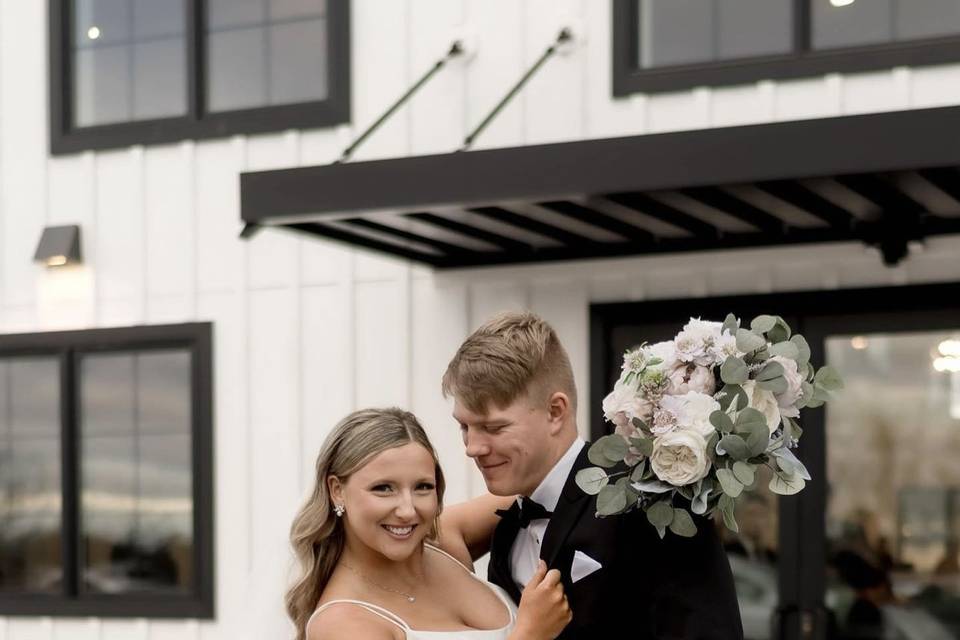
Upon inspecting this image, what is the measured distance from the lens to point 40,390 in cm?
866

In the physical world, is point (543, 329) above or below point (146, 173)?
below

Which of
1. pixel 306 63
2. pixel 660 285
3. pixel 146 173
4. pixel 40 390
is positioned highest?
pixel 306 63

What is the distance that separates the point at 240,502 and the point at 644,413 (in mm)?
5030

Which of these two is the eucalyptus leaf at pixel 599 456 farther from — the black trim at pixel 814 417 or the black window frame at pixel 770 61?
the black window frame at pixel 770 61

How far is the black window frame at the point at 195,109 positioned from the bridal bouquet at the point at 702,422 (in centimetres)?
471

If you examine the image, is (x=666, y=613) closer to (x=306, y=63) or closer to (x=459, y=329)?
(x=459, y=329)

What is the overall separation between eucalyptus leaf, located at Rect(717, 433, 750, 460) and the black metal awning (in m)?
2.54

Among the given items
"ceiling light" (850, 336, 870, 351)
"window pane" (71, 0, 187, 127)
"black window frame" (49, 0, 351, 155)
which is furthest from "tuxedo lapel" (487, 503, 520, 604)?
"window pane" (71, 0, 187, 127)

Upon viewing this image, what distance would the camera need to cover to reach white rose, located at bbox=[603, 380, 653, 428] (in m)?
3.38

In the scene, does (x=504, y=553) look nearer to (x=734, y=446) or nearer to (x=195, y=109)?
(x=734, y=446)

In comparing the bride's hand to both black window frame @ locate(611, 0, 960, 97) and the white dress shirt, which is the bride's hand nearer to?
the white dress shirt

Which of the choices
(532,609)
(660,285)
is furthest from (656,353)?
(660,285)

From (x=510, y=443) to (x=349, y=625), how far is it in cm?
56

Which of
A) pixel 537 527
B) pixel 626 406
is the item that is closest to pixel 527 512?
pixel 537 527
